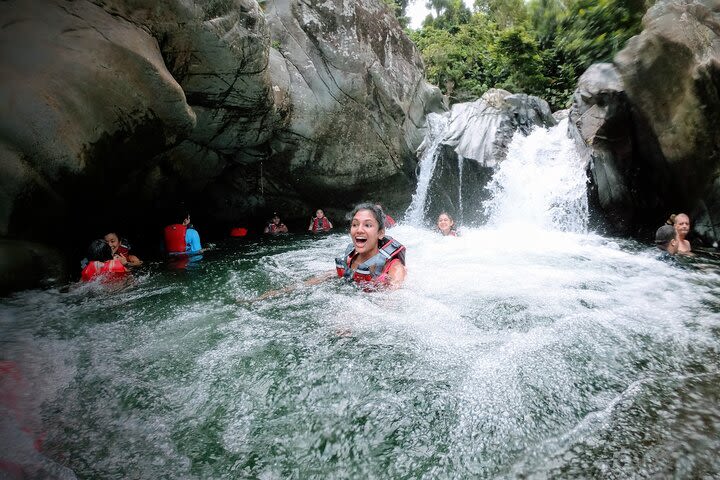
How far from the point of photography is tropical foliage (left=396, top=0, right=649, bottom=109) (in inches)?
360

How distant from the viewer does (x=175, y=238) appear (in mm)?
7906

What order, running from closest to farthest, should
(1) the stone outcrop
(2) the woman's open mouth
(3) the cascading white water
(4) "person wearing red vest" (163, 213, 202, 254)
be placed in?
(2) the woman's open mouth, (4) "person wearing red vest" (163, 213, 202, 254), (1) the stone outcrop, (3) the cascading white water

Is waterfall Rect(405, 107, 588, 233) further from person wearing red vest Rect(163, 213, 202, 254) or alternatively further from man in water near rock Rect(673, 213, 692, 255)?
person wearing red vest Rect(163, 213, 202, 254)

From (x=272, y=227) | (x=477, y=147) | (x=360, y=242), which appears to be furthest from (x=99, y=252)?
(x=477, y=147)

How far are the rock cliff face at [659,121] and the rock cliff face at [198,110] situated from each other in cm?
601

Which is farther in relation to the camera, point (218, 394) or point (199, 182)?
point (199, 182)

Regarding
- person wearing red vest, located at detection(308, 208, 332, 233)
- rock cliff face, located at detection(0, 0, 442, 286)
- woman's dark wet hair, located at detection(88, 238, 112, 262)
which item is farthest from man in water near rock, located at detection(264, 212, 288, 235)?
woman's dark wet hair, located at detection(88, 238, 112, 262)

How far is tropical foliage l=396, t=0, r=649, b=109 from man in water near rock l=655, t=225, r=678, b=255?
526cm

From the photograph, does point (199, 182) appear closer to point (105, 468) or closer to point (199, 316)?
point (199, 316)

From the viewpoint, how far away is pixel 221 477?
65.7 inches

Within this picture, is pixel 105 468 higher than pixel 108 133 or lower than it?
lower

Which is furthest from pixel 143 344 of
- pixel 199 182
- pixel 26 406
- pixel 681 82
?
pixel 681 82

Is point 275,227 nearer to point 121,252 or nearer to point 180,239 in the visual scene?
point 180,239

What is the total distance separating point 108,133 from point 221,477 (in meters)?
4.92
